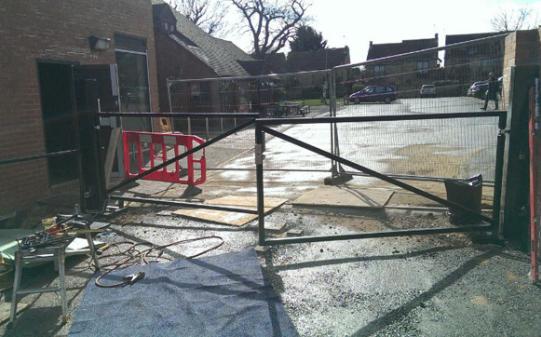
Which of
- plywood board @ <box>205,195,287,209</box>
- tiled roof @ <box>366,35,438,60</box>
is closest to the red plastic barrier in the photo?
plywood board @ <box>205,195,287,209</box>

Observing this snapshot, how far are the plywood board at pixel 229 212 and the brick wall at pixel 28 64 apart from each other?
9.68ft

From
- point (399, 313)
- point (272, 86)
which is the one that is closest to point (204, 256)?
point (399, 313)

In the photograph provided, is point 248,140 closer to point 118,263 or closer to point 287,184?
point 287,184

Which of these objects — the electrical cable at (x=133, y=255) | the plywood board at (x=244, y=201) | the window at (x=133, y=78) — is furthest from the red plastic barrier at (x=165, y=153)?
the window at (x=133, y=78)

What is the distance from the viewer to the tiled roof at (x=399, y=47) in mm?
66750

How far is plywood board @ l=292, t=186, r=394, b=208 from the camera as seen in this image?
22.0 ft

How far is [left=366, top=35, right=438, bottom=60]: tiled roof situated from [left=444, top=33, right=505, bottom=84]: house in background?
62908mm

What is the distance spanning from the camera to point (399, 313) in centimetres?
365

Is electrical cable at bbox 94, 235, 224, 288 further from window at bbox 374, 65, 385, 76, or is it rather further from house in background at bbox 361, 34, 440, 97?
window at bbox 374, 65, 385, 76

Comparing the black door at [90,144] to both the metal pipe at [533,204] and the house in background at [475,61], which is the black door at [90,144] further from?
the metal pipe at [533,204]

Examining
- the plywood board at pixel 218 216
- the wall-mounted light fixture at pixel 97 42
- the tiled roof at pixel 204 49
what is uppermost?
the tiled roof at pixel 204 49

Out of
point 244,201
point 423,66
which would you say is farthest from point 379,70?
point 244,201

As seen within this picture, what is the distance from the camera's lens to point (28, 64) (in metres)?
7.76

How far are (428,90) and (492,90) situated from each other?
120 centimetres
